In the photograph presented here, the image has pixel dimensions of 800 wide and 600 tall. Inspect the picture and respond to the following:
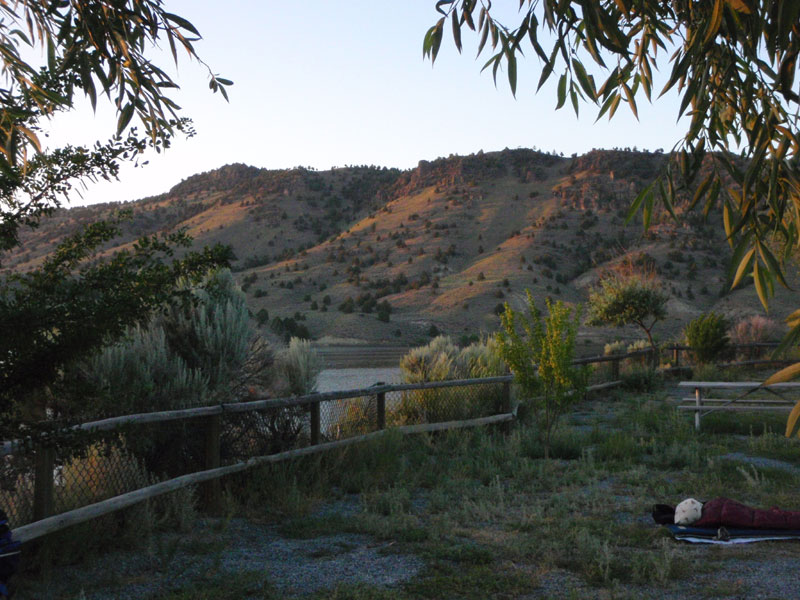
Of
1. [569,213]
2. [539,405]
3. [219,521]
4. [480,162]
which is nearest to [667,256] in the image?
[569,213]

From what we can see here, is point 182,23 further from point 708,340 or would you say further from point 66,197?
point 708,340

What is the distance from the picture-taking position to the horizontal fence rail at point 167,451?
16.3ft

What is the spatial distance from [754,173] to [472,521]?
425cm

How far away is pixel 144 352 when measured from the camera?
7.91 meters

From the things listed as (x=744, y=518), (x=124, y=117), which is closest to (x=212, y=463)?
(x=124, y=117)

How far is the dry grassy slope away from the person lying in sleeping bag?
1267 inches

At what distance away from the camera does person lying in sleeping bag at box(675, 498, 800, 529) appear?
20.0 ft

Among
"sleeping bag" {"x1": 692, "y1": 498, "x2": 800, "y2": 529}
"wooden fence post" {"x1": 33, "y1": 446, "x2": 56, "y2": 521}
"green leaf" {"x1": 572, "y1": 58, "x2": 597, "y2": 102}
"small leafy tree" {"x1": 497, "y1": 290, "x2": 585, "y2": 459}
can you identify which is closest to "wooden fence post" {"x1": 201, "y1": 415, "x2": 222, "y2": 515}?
"wooden fence post" {"x1": 33, "y1": 446, "x2": 56, "y2": 521}

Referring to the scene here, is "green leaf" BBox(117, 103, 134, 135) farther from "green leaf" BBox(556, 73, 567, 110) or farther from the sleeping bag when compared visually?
the sleeping bag

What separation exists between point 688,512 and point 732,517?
34 cm

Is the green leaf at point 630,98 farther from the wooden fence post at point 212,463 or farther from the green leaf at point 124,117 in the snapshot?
the wooden fence post at point 212,463

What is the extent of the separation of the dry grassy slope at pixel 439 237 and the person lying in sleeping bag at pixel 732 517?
32180 millimetres

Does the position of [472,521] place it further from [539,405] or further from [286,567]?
[539,405]

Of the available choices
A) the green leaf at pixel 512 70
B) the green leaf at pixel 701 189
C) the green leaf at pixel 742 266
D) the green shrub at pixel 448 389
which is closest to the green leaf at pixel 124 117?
the green leaf at pixel 512 70
